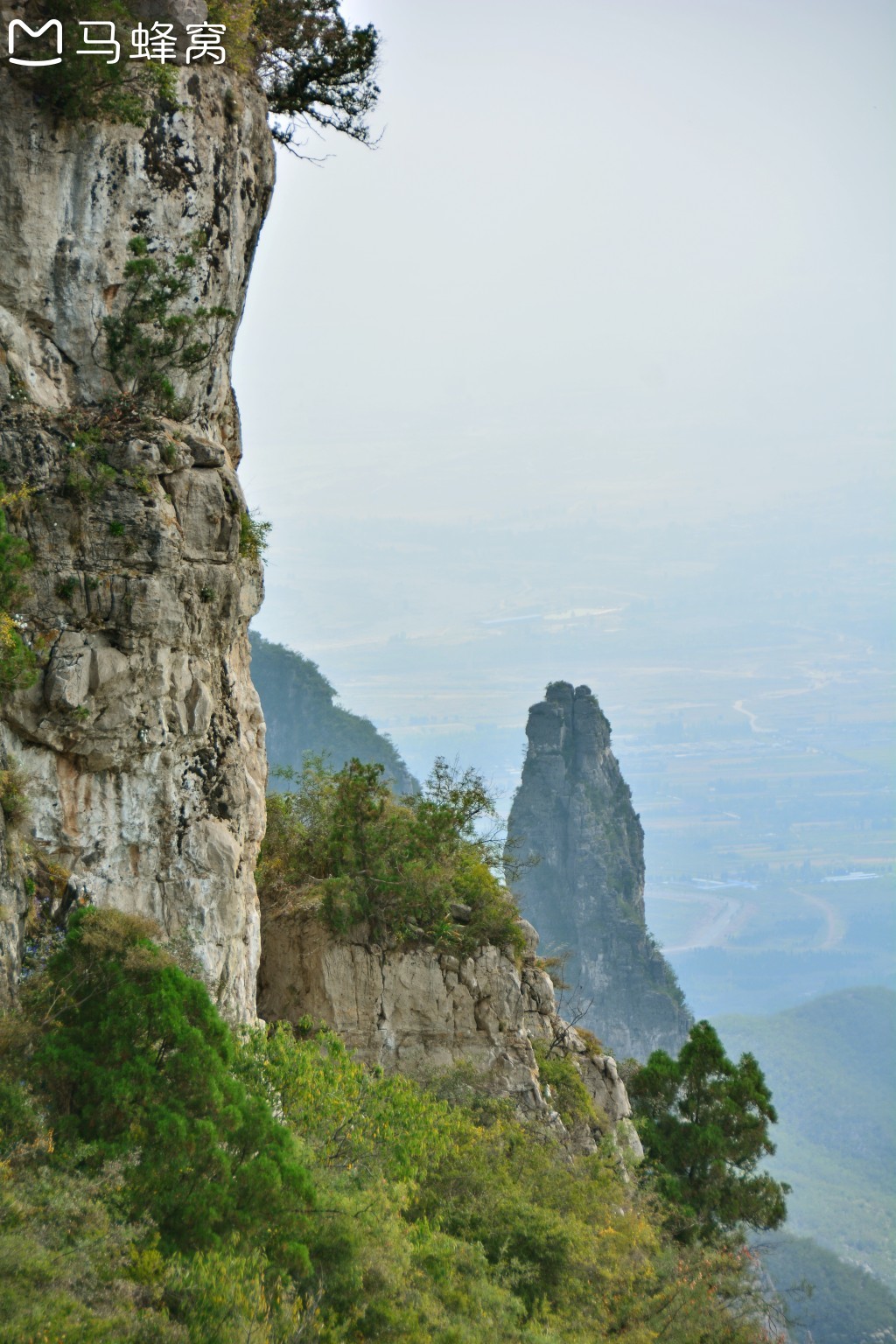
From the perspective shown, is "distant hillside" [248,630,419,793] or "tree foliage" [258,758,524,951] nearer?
"tree foliage" [258,758,524,951]

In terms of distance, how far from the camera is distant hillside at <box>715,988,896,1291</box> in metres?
96.0

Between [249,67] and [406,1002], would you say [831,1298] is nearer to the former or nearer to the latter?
[406,1002]

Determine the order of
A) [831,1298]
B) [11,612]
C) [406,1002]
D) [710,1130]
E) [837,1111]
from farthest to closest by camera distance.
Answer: [837,1111] < [831,1298] < [710,1130] < [406,1002] < [11,612]

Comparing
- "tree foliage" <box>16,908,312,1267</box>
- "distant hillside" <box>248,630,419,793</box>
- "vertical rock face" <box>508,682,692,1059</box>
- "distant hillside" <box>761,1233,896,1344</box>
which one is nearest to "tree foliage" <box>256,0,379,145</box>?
"tree foliage" <box>16,908,312,1267</box>

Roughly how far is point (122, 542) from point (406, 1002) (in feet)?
37.2

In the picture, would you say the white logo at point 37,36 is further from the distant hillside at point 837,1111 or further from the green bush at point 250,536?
the distant hillside at point 837,1111

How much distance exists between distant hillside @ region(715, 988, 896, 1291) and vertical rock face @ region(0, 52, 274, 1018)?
283 ft

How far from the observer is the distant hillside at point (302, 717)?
4811 inches

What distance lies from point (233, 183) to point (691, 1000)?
178012mm

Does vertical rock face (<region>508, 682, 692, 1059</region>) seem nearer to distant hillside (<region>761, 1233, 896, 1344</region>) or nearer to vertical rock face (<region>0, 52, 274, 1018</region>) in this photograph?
distant hillside (<region>761, 1233, 896, 1344</region>)

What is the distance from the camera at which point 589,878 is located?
107 m

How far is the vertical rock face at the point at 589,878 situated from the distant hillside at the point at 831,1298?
76.7 ft

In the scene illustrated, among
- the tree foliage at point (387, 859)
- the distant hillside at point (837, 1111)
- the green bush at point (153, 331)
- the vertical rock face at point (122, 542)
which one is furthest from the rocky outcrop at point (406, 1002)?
the distant hillside at point (837, 1111)

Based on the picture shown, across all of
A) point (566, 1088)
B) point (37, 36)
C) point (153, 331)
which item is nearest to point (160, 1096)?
point (153, 331)
